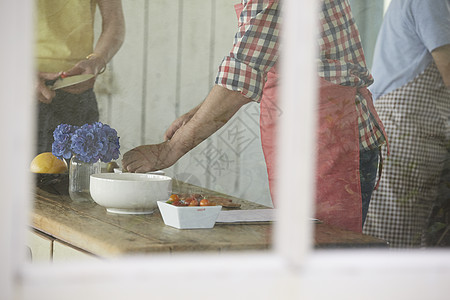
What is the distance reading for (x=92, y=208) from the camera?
1.31 meters

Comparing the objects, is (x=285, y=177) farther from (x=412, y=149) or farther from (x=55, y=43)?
(x=55, y=43)

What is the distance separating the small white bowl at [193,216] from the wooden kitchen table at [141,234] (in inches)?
0.7

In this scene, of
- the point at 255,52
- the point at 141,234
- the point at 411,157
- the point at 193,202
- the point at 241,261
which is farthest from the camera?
the point at 411,157

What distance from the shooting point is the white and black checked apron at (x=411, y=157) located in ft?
4.22

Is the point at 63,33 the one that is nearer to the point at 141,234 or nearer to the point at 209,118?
the point at 209,118

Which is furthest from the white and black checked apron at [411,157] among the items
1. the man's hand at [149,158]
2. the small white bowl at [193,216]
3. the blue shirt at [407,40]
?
the man's hand at [149,158]

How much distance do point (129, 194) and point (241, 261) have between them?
25.2 inches

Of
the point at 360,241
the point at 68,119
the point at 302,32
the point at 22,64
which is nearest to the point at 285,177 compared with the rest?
the point at 302,32

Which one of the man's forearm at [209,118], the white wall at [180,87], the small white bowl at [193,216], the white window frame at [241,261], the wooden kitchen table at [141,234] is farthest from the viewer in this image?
the white wall at [180,87]

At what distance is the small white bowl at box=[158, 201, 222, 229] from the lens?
1.10 metres

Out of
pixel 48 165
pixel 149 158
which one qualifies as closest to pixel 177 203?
pixel 149 158

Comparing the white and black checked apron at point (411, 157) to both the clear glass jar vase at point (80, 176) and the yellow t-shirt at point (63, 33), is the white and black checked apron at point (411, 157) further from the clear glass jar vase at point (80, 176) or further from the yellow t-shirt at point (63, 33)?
the yellow t-shirt at point (63, 33)

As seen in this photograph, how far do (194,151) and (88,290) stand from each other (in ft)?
2.95

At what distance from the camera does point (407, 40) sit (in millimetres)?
1349
